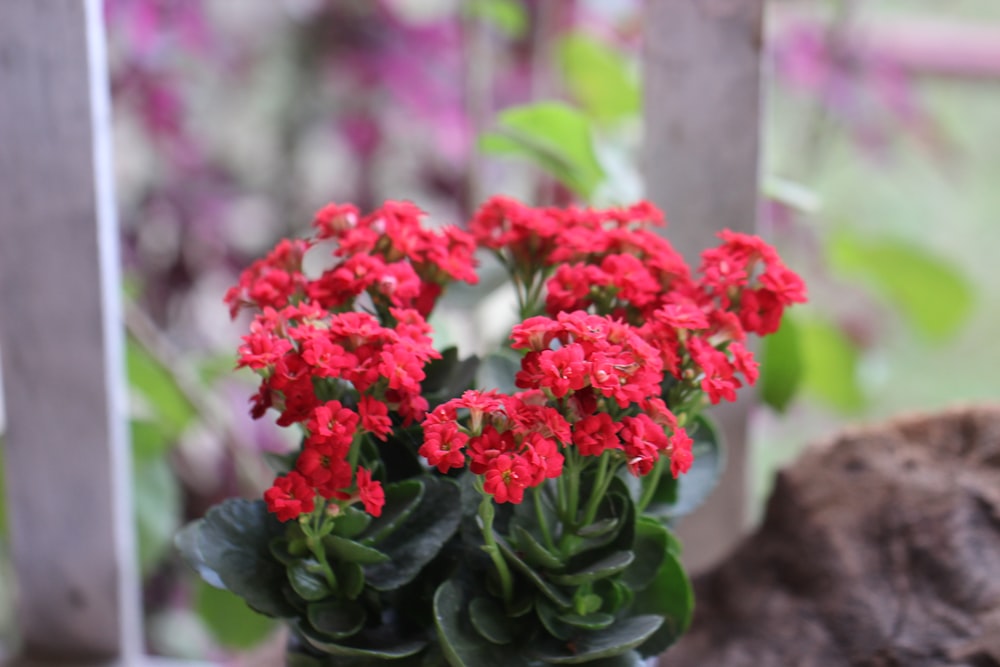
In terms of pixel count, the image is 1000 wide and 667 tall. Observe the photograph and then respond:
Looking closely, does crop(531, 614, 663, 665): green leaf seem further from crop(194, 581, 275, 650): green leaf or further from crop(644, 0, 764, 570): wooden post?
crop(194, 581, 275, 650): green leaf

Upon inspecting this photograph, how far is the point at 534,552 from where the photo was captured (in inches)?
22.8

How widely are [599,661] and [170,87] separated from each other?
135cm

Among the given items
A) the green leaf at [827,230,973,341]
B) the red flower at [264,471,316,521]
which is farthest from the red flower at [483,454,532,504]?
the green leaf at [827,230,973,341]

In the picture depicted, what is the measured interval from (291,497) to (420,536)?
116 millimetres

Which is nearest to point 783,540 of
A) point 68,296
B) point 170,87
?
point 68,296

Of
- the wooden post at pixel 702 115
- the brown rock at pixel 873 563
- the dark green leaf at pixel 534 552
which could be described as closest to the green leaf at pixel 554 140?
the wooden post at pixel 702 115

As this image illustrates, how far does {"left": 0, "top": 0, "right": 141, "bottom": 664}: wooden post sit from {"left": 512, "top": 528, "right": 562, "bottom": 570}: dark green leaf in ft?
1.73

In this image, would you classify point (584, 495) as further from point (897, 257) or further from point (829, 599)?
point (897, 257)

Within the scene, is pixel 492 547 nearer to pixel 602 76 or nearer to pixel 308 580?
pixel 308 580

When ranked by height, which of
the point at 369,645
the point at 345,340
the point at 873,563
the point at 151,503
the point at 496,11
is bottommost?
the point at 151,503

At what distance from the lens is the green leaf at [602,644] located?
1.91 ft

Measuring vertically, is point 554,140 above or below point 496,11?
below

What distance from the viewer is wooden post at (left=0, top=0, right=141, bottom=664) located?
86 centimetres

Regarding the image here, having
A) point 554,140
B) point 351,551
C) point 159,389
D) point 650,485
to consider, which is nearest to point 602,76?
point 554,140
